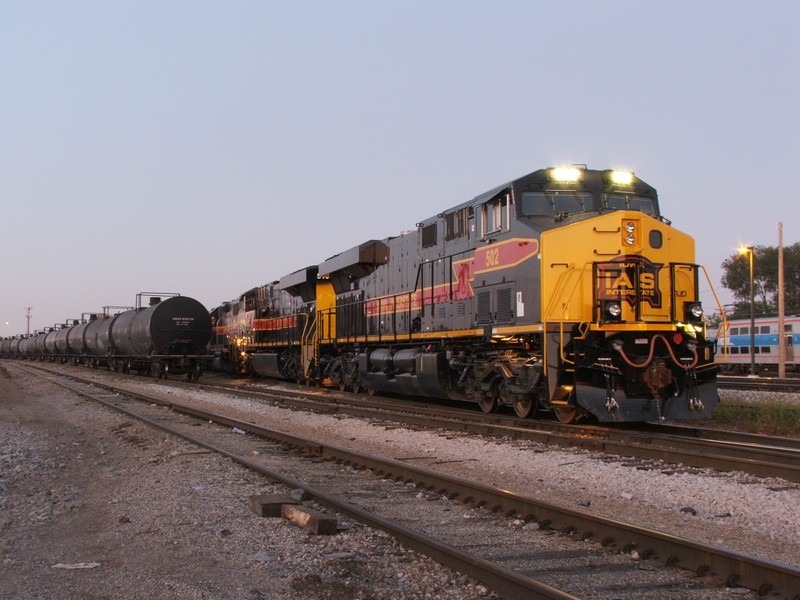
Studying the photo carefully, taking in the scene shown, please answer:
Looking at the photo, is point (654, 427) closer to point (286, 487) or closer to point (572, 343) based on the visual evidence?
point (572, 343)

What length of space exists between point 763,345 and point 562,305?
3309 centimetres

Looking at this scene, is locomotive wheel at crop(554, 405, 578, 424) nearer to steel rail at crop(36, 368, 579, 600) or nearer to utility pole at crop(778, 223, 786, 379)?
steel rail at crop(36, 368, 579, 600)

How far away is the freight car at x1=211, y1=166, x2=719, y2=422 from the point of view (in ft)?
35.0

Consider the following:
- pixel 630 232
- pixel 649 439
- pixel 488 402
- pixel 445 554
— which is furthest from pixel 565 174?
pixel 445 554

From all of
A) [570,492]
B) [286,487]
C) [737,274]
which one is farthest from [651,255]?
[737,274]

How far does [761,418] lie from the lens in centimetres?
1238

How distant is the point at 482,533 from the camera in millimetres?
5469

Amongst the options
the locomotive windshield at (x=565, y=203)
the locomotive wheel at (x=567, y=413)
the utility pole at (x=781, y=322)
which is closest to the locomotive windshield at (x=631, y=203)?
the locomotive windshield at (x=565, y=203)

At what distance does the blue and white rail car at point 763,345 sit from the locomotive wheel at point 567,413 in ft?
90.1

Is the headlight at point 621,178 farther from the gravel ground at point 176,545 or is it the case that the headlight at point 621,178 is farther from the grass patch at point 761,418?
the gravel ground at point 176,545

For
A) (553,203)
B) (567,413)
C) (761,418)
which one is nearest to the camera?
(567,413)

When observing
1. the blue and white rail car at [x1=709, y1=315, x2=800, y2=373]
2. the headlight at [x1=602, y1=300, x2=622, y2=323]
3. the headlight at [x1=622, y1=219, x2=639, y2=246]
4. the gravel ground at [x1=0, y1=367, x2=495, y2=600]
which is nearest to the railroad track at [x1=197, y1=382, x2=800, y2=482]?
the headlight at [x1=602, y1=300, x2=622, y2=323]

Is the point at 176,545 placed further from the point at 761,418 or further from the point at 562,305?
the point at 761,418

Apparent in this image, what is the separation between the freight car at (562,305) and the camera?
35.0 ft
